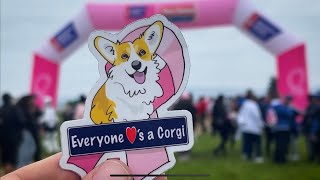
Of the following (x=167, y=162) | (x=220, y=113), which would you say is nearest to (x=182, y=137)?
(x=167, y=162)

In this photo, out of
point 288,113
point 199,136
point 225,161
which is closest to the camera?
point 288,113

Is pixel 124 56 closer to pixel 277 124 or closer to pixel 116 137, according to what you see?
pixel 116 137

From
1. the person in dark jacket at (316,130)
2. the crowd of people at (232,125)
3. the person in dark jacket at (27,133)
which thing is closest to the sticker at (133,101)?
the crowd of people at (232,125)

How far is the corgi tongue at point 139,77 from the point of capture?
1312mm

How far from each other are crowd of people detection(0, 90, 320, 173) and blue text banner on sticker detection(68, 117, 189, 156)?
401cm

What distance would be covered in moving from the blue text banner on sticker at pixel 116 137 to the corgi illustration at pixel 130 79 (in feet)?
0.07

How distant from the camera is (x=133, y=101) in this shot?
130cm

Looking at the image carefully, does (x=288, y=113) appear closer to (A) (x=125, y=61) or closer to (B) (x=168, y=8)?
(B) (x=168, y=8)

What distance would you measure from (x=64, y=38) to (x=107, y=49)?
8.74 metres

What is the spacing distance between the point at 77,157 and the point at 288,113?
672cm

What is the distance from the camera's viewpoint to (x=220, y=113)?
927 centimetres

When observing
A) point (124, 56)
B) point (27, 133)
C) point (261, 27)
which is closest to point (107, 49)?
point (124, 56)

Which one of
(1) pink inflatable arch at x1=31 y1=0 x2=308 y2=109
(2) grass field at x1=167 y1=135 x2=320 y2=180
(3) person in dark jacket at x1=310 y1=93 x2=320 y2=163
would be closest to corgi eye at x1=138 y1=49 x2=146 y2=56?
(2) grass field at x1=167 y1=135 x2=320 y2=180

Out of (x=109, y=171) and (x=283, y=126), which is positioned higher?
(x=109, y=171)
